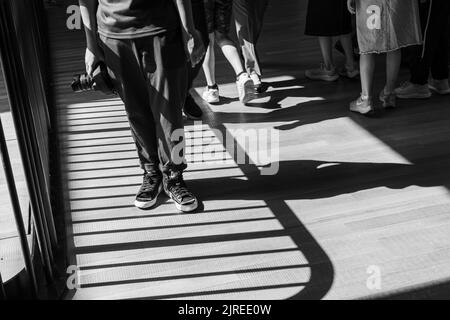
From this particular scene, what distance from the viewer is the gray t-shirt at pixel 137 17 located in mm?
2711

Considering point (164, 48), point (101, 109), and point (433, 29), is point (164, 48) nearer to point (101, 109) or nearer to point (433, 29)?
point (101, 109)

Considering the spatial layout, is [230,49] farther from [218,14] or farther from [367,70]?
[367,70]

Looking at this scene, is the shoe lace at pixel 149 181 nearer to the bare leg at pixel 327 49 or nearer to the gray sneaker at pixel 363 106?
the gray sneaker at pixel 363 106

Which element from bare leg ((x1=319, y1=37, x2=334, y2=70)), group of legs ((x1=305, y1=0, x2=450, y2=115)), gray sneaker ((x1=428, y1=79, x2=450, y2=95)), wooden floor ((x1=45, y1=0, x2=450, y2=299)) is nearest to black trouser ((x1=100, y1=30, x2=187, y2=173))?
wooden floor ((x1=45, y1=0, x2=450, y2=299))

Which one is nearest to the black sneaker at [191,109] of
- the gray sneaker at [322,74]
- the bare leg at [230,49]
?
the bare leg at [230,49]

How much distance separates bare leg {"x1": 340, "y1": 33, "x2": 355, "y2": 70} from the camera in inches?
186

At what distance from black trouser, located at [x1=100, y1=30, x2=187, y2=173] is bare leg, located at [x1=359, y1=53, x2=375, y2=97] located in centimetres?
160

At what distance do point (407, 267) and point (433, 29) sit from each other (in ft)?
7.30

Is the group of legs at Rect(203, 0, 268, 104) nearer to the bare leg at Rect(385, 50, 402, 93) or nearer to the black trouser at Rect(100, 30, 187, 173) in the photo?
the bare leg at Rect(385, 50, 402, 93)

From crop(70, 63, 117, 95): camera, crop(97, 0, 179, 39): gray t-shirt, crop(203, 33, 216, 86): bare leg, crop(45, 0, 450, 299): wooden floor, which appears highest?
crop(97, 0, 179, 39): gray t-shirt

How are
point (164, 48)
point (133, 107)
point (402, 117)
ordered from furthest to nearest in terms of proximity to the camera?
1. point (402, 117)
2. point (133, 107)
3. point (164, 48)

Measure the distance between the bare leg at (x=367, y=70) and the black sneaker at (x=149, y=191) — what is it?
1.67 m

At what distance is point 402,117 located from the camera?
4.11 meters
